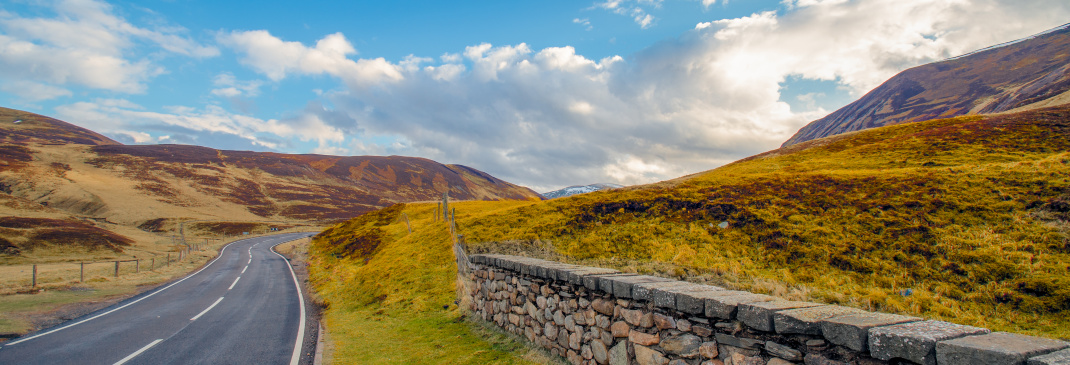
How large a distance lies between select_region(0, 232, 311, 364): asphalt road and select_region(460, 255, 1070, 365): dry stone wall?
724 centimetres

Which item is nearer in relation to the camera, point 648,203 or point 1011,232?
point 1011,232

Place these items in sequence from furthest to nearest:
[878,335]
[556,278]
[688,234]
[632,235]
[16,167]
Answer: [16,167], [632,235], [688,234], [556,278], [878,335]

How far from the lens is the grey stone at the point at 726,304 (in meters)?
4.86

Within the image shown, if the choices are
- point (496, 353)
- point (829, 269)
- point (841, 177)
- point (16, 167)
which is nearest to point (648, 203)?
point (841, 177)

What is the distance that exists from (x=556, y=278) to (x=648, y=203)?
13.9 meters

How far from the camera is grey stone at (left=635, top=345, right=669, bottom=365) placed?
5.87 m

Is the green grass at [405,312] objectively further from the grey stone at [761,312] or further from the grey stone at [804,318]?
the grey stone at [804,318]

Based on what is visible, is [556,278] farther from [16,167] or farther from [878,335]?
[16,167]

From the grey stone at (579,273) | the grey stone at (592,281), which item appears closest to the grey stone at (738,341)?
the grey stone at (592,281)

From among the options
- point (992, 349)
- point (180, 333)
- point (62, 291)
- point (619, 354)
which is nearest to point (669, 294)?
point (619, 354)

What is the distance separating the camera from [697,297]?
5.26 m

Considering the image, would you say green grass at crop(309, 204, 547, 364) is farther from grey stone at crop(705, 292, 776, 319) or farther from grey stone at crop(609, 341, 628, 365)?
grey stone at crop(705, 292, 776, 319)

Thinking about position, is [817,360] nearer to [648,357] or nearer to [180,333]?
[648,357]

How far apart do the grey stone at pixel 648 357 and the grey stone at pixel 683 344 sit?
0.15 m
